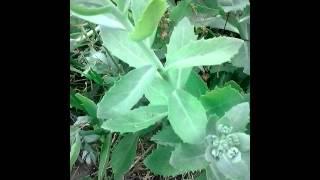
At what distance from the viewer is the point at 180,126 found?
62cm

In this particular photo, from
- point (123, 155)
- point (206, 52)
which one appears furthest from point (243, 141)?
point (123, 155)

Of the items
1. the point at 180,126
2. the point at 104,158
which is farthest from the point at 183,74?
the point at 104,158

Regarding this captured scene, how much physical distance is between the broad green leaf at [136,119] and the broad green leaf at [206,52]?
0.06m

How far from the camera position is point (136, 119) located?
638mm

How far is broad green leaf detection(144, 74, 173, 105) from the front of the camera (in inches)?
26.2

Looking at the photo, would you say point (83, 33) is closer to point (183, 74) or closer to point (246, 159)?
point (183, 74)

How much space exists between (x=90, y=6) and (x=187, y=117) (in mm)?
160

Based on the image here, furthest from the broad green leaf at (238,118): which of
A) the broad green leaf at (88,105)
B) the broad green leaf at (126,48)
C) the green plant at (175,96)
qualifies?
the broad green leaf at (88,105)

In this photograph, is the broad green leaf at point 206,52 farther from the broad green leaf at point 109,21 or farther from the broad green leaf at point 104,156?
the broad green leaf at point 104,156

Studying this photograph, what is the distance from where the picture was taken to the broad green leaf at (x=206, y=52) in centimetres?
61

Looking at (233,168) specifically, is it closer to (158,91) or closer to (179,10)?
(158,91)
